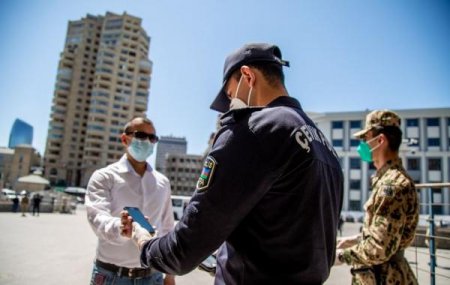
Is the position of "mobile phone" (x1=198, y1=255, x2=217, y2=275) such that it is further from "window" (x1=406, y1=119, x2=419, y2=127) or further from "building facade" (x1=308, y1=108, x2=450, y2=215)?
"window" (x1=406, y1=119, x2=419, y2=127)

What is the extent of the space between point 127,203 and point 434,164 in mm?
55303

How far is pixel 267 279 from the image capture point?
1143 mm

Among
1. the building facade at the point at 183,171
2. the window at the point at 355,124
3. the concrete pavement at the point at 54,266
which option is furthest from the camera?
the building facade at the point at 183,171

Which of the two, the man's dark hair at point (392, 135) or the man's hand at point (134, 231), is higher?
the man's dark hair at point (392, 135)

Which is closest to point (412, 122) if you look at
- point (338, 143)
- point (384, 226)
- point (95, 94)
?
point (338, 143)

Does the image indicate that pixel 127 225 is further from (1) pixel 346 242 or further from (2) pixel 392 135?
(2) pixel 392 135

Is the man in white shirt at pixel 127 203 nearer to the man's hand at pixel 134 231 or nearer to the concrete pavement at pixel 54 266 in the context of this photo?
the man's hand at pixel 134 231

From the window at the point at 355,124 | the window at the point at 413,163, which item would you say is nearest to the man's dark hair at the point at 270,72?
the window at the point at 413,163

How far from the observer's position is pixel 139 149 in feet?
10.3

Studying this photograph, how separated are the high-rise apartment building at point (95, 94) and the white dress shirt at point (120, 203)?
83509 mm

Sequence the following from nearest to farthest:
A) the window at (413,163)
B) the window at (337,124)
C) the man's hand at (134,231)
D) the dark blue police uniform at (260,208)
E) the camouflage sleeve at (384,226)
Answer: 1. the dark blue police uniform at (260,208)
2. the man's hand at (134,231)
3. the camouflage sleeve at (384,226)
4. the window at (413,163)
5. the window at (337,124)

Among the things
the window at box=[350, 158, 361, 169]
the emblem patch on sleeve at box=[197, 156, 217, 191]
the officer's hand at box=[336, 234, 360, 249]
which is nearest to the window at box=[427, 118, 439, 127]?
the window at box=[350, 158, 361, 169]

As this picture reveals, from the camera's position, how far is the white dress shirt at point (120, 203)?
7.86 feet

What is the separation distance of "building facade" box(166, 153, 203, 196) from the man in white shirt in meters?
107
